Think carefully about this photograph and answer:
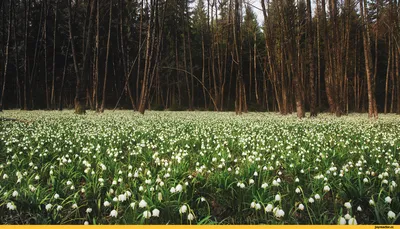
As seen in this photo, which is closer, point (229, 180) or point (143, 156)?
point (229, 180)

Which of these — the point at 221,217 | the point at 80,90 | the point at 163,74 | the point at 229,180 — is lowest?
the point at 221,217

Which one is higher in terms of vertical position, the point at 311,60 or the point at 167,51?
the point at 167,51

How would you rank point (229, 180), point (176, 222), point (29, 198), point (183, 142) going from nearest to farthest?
point (176, 222) → point (29, 198) → point (229, 180) → point (183, 142)

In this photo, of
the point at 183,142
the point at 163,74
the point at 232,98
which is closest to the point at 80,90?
the point at 183,142

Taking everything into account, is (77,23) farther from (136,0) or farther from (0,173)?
(0,173)

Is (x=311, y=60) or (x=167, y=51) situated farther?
(x=167, y=51)

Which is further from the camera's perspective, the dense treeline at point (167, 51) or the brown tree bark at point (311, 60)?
the dense treeline at point (167, 51)

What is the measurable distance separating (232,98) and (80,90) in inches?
1356

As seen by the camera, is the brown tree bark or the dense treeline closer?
the brown tree bark

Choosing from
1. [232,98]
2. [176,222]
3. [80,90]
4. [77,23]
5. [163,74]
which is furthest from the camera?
[232,98]

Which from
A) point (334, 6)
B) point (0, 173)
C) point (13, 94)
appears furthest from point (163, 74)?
point (0, 173)

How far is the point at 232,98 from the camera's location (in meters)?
52.2

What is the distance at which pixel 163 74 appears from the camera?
43.6 m

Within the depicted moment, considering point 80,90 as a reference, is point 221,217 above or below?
below
